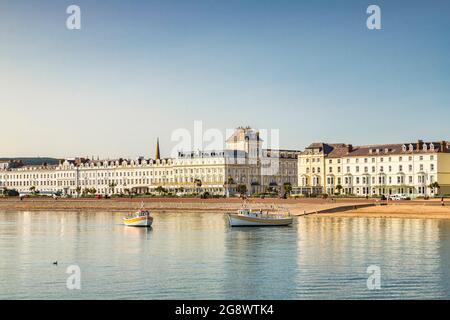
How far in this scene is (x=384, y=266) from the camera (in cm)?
2850

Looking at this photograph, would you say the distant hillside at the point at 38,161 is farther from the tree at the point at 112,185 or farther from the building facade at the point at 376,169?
the building facade at the point at 376,169

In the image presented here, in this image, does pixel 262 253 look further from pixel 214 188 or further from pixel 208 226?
pixel 214 188

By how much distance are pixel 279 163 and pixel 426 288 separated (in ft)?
297

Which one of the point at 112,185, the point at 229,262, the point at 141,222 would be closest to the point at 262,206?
the point at 141,222

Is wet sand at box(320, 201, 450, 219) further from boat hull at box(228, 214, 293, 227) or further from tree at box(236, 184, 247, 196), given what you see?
tree at box(236, 184, 247, 196)

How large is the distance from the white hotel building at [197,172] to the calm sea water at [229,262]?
5987 cm

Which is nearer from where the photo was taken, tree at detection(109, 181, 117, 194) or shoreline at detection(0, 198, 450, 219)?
shoreline at detection(0, 198, 450, 219)

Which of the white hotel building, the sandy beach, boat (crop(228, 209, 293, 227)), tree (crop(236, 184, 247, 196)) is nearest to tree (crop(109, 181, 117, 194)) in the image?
the white hotel building

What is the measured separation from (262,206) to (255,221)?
60.5 ft

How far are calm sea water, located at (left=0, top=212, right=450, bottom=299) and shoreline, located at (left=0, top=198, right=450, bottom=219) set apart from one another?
1287cm

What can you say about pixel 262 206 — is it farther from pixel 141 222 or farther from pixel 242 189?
pixel 242 189

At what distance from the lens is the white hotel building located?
356 ft

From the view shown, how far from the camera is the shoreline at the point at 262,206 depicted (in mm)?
60741
